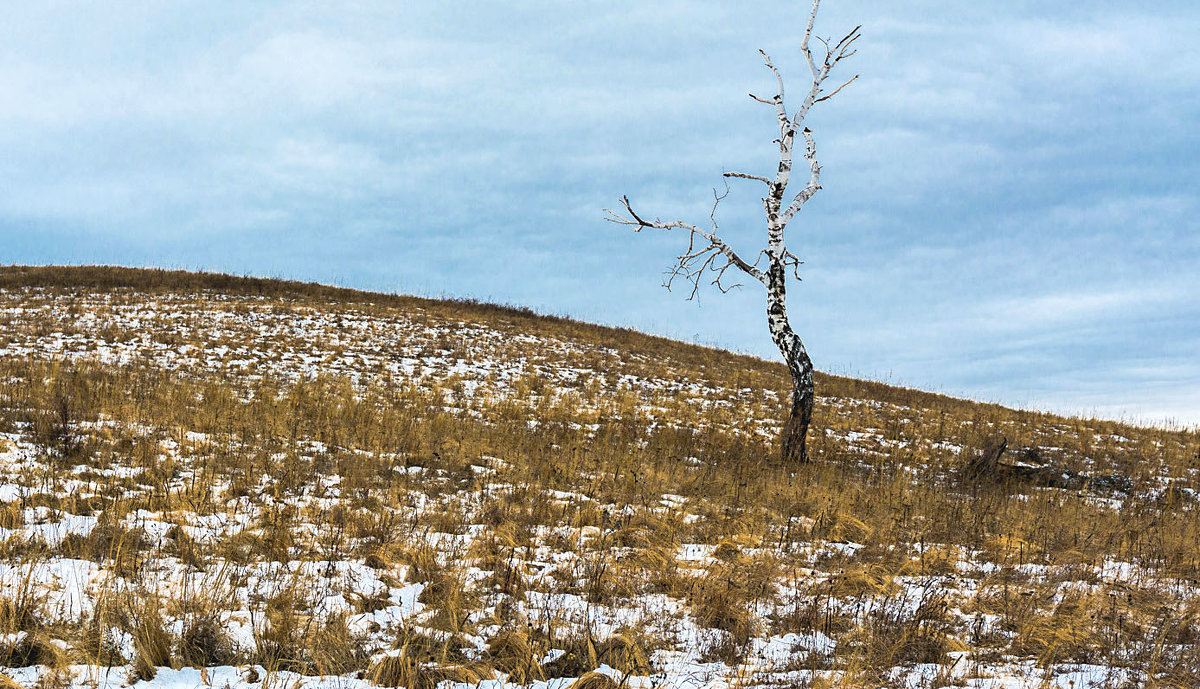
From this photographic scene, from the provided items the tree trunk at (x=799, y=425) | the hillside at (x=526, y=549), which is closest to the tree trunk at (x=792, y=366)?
the tree trunk at (x=799, y=425)

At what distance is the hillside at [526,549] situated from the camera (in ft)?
12.8

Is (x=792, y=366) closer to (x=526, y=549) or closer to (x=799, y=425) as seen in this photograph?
(x=799, y=425)

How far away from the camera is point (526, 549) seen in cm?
579

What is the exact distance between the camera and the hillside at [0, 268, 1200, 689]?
3.89 m

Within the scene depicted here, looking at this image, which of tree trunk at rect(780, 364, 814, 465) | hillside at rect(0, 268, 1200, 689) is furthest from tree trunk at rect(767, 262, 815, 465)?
hillside at rect(0, 268, 1200, 689)

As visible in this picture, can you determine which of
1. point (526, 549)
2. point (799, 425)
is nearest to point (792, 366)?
point (799, 425)

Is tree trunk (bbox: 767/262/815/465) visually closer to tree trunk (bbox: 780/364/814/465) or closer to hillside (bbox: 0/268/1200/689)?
tree trunk (bbox: 780/364/814/465)

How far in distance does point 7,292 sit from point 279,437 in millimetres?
23044

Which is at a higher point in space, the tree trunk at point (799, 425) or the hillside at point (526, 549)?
the tree trunk at point (799, 425)

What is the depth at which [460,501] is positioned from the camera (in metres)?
7.26

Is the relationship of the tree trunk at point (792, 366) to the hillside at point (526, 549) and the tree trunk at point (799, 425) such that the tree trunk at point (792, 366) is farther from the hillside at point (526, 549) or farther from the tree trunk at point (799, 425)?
the hillside at point (526, 549)

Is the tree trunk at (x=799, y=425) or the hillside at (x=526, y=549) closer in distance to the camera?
the hillside at (x=526, y=549)

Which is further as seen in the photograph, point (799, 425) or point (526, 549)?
point (799, 425)

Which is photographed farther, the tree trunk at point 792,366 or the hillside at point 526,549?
the tree trunk at point 792,366
